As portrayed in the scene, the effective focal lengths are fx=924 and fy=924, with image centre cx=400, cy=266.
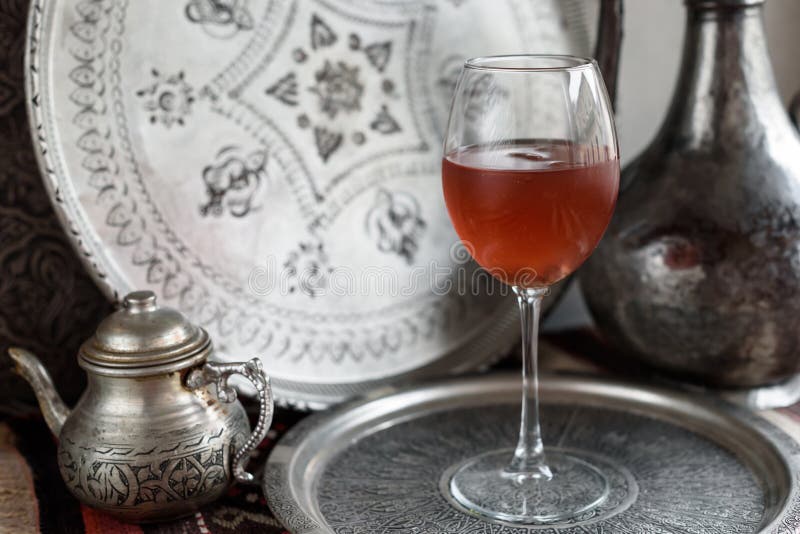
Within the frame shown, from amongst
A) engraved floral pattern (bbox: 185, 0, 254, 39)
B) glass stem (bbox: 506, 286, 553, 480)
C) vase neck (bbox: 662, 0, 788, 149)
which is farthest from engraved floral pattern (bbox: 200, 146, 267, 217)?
vase neck (bbox: 662, 0, 788, 149)

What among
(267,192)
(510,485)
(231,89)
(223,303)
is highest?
(231,89)

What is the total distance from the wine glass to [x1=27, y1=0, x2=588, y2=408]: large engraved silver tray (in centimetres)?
25

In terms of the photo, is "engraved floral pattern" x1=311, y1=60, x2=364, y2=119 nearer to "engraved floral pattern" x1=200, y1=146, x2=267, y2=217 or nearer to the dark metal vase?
"engraved floral pattern" x1=200, y1=146, x2=267, y2=217

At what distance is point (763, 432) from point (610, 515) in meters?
0.21

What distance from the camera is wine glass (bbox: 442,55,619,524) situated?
0.80m

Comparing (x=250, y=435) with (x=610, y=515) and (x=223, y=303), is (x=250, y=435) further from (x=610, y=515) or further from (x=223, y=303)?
(x=610, y=515)

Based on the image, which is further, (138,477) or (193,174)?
(193,174)

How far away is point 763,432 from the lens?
94 cm

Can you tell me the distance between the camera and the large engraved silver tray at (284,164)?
953 mm

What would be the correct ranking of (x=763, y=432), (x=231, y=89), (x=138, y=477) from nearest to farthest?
(x=138, y=477) → (x=763, y=432) → (x=231, y=89)

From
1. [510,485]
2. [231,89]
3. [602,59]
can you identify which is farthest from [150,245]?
[602,59]

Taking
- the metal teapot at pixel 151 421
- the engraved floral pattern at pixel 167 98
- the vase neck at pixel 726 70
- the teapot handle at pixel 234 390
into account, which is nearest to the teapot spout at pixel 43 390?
the metal teapot at pixel 151 421

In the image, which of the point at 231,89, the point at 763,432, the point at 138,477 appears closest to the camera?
the point at 138,477

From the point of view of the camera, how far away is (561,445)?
99 centimetres
